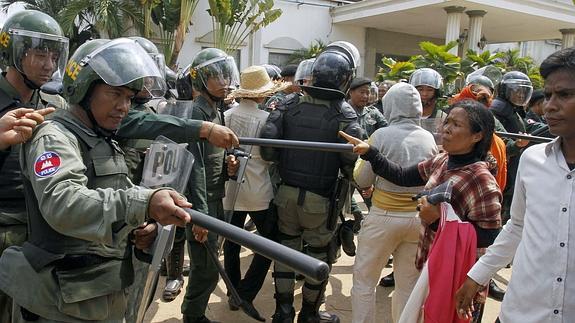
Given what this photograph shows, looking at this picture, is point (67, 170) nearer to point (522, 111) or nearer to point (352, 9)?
point (522, 111)

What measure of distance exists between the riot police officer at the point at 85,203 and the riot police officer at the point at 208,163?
4.54ft

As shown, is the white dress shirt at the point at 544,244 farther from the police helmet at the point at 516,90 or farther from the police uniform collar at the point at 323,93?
the police helmet at the point at 516,90

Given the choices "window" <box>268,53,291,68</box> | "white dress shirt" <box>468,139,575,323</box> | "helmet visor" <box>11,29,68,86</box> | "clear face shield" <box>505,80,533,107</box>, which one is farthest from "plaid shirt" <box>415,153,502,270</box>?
"window" <box>268,53,291,68</box>

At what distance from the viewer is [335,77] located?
11.5 ft

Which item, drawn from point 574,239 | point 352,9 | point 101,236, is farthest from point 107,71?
point 352,9

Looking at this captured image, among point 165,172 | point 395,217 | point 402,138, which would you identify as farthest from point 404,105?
point 165,172

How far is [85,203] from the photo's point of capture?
1.55 metres

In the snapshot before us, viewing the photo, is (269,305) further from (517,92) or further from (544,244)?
(517,92)

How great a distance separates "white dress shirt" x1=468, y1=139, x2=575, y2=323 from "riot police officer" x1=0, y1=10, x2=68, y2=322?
7.55ft

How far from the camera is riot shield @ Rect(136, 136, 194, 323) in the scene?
1957 mm

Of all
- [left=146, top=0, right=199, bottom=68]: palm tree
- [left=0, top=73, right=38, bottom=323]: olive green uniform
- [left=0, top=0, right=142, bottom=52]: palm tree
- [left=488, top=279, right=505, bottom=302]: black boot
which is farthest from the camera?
[left=146, top=0, right=199, bottom=68]: palm tree

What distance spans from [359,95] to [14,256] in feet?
12.9

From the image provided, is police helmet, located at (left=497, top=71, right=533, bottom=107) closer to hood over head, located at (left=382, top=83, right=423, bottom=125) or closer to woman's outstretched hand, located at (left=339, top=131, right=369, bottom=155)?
hood over head, located at (left=382, top=83, right=423, bottom=125)

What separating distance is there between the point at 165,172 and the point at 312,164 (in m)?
1.62
